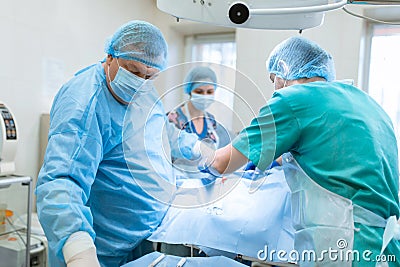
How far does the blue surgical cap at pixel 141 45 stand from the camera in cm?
114

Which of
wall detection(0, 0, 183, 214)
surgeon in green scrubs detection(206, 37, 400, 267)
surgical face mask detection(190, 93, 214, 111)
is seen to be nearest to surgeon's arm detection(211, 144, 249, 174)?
surgeon in green scrubs detection(206, 37, 400, 267)

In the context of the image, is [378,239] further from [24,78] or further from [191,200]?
[24,78]

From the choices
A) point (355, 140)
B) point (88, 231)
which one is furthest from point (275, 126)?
point (88, 231)

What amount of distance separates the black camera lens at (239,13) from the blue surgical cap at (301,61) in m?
0.31

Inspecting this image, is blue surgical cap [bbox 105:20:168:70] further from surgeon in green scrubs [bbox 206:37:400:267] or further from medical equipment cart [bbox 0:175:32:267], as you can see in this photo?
medical equipment cart [bbox 0:175:32:267]

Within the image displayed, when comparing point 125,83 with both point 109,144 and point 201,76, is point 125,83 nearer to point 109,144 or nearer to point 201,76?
point 109,144

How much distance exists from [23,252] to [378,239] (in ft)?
5.68

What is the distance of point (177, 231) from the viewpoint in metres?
1.16

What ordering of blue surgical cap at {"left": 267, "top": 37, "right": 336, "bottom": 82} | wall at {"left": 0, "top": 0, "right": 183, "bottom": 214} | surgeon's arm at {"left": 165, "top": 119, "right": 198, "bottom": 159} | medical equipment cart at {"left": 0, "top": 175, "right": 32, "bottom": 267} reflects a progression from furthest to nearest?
wall at {"left": 0, "top": 0, "right": 183, "bottom": 214} < medical equipment cart at {"left": 0, "top": 175, "right": 32, "bottom": 267} < surgeon's arm at {"left": 165, "top": 119, "right": 198, "bottom": 159} < blue surgical cap at {"left": 267, "top": 37, "right": 336, "bottom": 82}

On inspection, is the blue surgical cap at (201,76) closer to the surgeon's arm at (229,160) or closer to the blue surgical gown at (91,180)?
the surgeon's arm at (229,160)

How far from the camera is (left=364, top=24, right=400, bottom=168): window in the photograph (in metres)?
2.65

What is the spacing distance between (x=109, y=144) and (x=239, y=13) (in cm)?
52

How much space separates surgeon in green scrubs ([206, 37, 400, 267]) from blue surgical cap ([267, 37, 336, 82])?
4.6 inches

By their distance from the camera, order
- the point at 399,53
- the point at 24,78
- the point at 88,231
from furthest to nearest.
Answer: the point at 399,53 < the point at 24,78 < the point at 88,231
